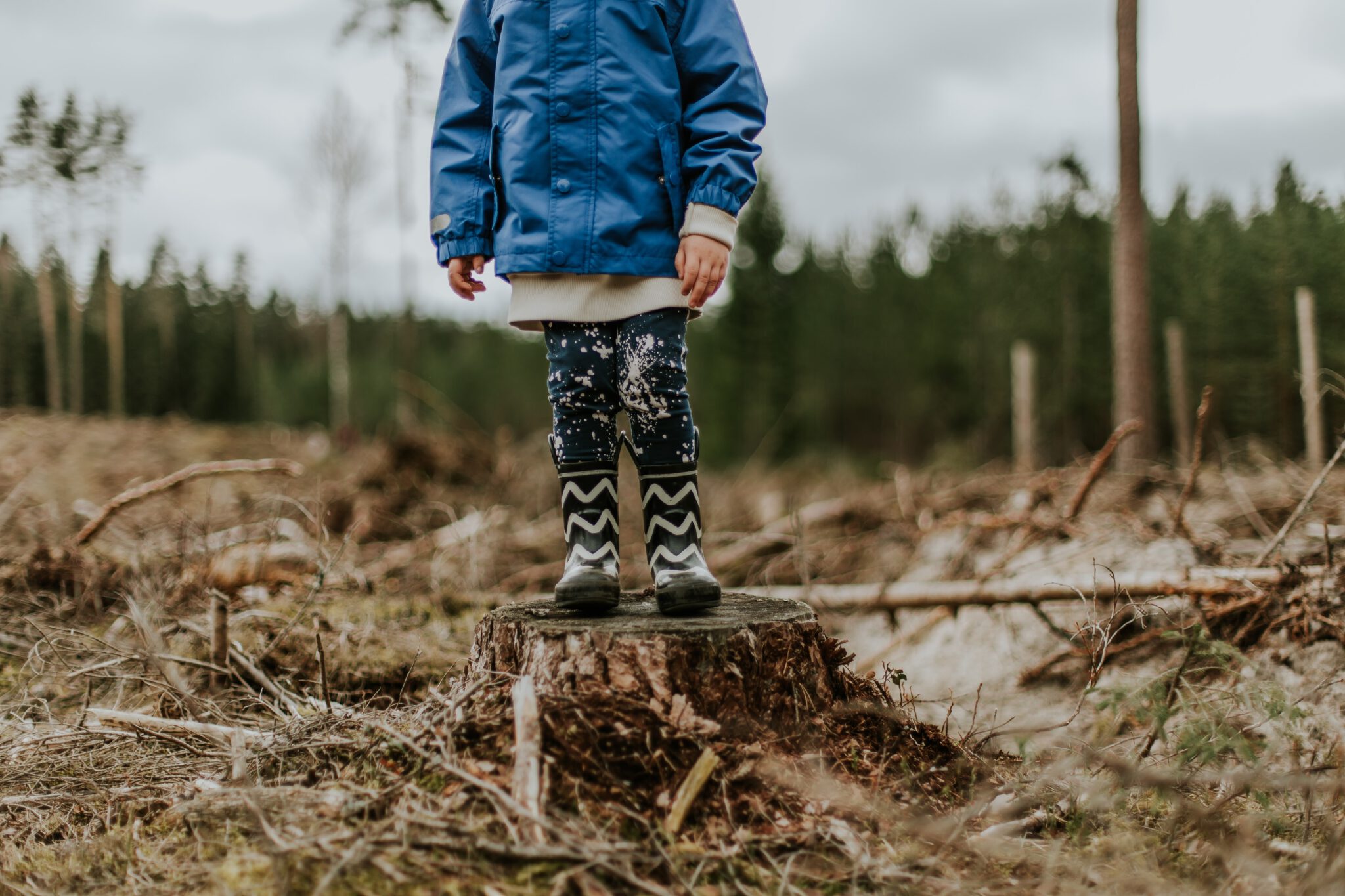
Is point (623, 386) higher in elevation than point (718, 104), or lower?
lower

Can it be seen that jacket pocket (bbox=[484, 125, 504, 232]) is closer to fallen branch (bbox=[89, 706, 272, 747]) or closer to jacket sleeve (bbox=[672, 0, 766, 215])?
jacket sleeve (bbox=[672, 0, 766, 215])

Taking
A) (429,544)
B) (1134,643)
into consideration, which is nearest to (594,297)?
(1134,643)

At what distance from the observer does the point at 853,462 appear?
28453mm

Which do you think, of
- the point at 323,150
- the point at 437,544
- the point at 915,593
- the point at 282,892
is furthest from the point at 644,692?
the point at 323,150

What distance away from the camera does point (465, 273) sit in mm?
2549

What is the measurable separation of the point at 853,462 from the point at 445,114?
26.8 m

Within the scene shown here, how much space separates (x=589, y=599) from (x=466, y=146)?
1.34 meters

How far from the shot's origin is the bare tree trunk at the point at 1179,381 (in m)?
8.40

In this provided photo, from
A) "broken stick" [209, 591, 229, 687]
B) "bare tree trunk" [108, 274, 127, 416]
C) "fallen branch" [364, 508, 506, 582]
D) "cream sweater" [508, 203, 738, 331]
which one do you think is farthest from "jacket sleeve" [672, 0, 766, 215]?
"bare tree trunk" [108, 274, 127, 416]

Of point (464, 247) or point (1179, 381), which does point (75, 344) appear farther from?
point (1179, 381)

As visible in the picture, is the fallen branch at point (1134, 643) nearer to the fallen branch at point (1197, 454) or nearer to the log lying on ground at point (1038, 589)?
the log lying on ground at point (1038, 589)

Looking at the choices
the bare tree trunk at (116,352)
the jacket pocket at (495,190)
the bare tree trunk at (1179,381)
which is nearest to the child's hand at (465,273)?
the jacket pocket at (495,190)

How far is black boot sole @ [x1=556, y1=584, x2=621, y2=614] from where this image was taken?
91.5 inches

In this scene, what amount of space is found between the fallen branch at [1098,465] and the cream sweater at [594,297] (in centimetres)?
220
